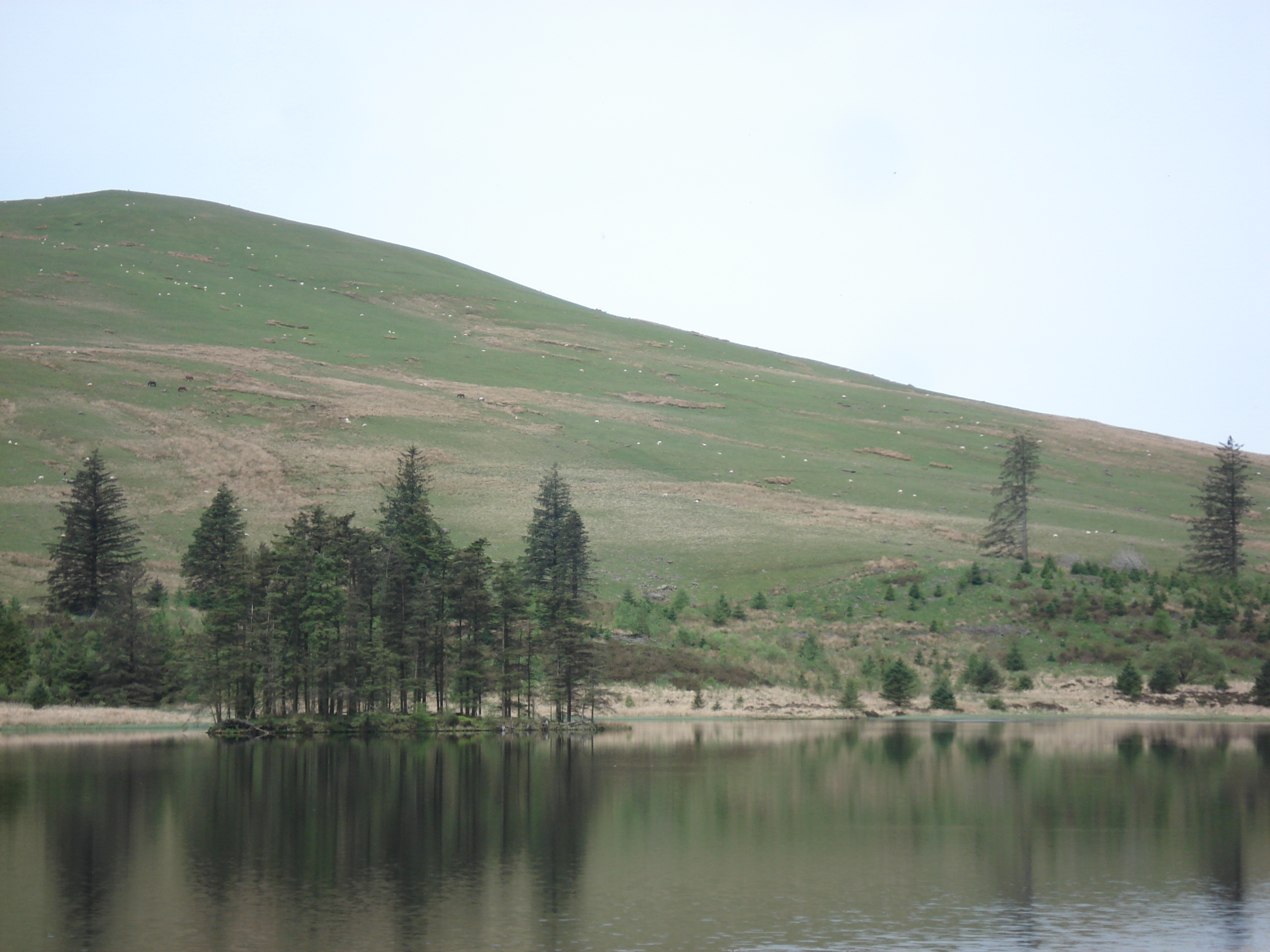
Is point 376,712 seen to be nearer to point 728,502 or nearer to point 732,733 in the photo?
point 732,733

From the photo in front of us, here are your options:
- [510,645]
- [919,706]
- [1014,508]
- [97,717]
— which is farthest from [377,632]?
[1014,508]

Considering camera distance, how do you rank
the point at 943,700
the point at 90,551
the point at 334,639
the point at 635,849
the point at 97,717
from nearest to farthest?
the point at 635,849 → the point at 97,717 → the point at 334,639 → the point at 943,700 → the point at 90,551

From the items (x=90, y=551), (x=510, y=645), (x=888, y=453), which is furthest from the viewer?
(x=888, y=453)

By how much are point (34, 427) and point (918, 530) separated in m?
77.0

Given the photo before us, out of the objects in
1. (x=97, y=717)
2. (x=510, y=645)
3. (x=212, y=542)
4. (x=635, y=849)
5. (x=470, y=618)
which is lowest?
(x=97, y=717)

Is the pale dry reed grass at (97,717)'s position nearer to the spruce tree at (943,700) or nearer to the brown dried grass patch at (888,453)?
the spruce tree at (943,700)

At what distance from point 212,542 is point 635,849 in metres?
51.3

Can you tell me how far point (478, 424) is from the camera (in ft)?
382

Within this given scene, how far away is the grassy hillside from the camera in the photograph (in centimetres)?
9044

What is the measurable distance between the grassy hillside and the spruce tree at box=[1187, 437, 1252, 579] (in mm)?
4022

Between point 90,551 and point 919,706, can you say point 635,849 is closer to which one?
point 919,706

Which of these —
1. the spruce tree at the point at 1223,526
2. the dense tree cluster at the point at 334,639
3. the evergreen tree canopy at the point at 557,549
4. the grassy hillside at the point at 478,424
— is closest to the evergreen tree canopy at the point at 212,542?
the dense tree cluster at the point at 334,639

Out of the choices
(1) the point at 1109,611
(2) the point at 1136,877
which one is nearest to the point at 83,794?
(2) the point at 1136,877

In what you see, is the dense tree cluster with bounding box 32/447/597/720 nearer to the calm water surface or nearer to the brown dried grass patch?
the calm water surface
